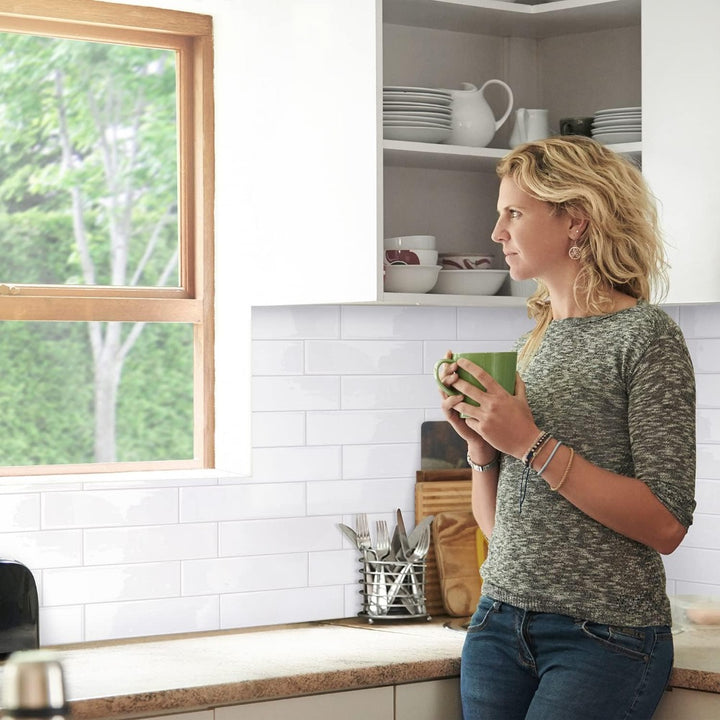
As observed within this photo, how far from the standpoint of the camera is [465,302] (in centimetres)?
248

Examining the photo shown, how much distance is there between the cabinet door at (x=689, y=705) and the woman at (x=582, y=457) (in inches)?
9.4

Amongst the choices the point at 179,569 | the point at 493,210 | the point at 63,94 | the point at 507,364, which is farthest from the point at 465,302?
the point at 63,94

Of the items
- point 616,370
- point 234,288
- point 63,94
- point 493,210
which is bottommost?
point 616,370

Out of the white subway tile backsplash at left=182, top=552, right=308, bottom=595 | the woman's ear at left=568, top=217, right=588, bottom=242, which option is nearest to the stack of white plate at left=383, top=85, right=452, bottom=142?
the woman's ear at left=568, top=217, right=588, bottom=242

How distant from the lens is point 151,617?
254 cm

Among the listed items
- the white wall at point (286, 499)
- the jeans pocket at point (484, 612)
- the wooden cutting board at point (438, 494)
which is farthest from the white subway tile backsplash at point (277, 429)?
the jeans pocket at point (484, 612)

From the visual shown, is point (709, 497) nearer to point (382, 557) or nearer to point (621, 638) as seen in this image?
point (382, 557)

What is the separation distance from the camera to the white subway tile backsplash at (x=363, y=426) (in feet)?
8.98

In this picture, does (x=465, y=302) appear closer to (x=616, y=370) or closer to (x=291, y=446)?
(x=291, y=446)

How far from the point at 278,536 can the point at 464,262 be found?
810mm

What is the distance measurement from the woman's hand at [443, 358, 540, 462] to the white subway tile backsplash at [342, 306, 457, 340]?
3.36ft

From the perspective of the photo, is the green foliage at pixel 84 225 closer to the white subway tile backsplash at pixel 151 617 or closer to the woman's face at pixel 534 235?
the white subway tile backsplash at pixel 151 617

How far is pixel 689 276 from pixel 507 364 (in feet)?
2.81

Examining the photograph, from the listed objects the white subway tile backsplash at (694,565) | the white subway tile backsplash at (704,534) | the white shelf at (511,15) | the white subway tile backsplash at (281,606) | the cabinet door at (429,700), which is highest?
the white shelf at (511,15)
